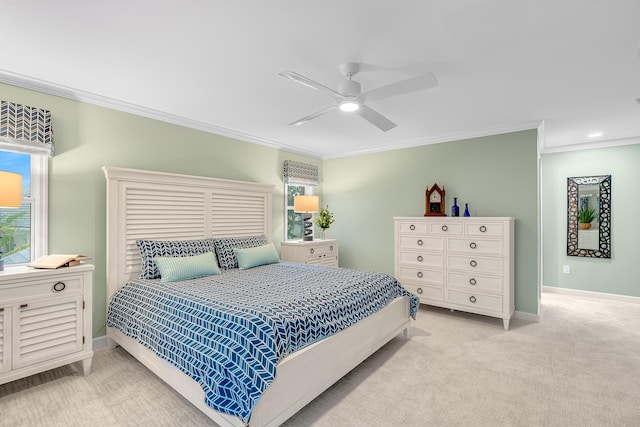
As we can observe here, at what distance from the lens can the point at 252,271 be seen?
3.51 meters

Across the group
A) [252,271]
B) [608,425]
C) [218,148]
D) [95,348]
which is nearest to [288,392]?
[252,271]

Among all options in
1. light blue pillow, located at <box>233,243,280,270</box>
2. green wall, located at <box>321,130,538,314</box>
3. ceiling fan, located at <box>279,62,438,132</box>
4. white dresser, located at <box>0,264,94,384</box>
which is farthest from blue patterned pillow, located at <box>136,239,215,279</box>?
green wall, located at <box>321,130,538,314</box>

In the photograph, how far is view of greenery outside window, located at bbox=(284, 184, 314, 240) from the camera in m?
5.28

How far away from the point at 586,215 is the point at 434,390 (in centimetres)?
439

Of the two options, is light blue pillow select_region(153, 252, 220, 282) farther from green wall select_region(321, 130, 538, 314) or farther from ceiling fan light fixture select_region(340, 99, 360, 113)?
green wall select_region(321, 130, 538, 314)

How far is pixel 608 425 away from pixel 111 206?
4264 millimetres

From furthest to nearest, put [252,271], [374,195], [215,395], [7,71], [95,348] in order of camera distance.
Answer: [374,195], [252,271], [95,348], [7,71], [215,395]

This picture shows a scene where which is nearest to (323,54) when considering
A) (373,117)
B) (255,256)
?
(373,117)

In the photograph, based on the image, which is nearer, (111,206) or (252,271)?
(111,206)

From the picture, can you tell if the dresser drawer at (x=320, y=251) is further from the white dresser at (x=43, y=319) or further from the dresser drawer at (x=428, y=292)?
the white dresser at (x=43, y=319)

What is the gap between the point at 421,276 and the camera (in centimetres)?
430

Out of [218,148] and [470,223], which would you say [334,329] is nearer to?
[470,223]

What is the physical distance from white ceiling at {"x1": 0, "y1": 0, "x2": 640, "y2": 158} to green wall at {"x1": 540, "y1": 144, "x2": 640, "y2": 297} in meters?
1.41

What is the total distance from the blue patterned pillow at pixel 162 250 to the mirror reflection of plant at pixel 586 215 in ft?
18.2
